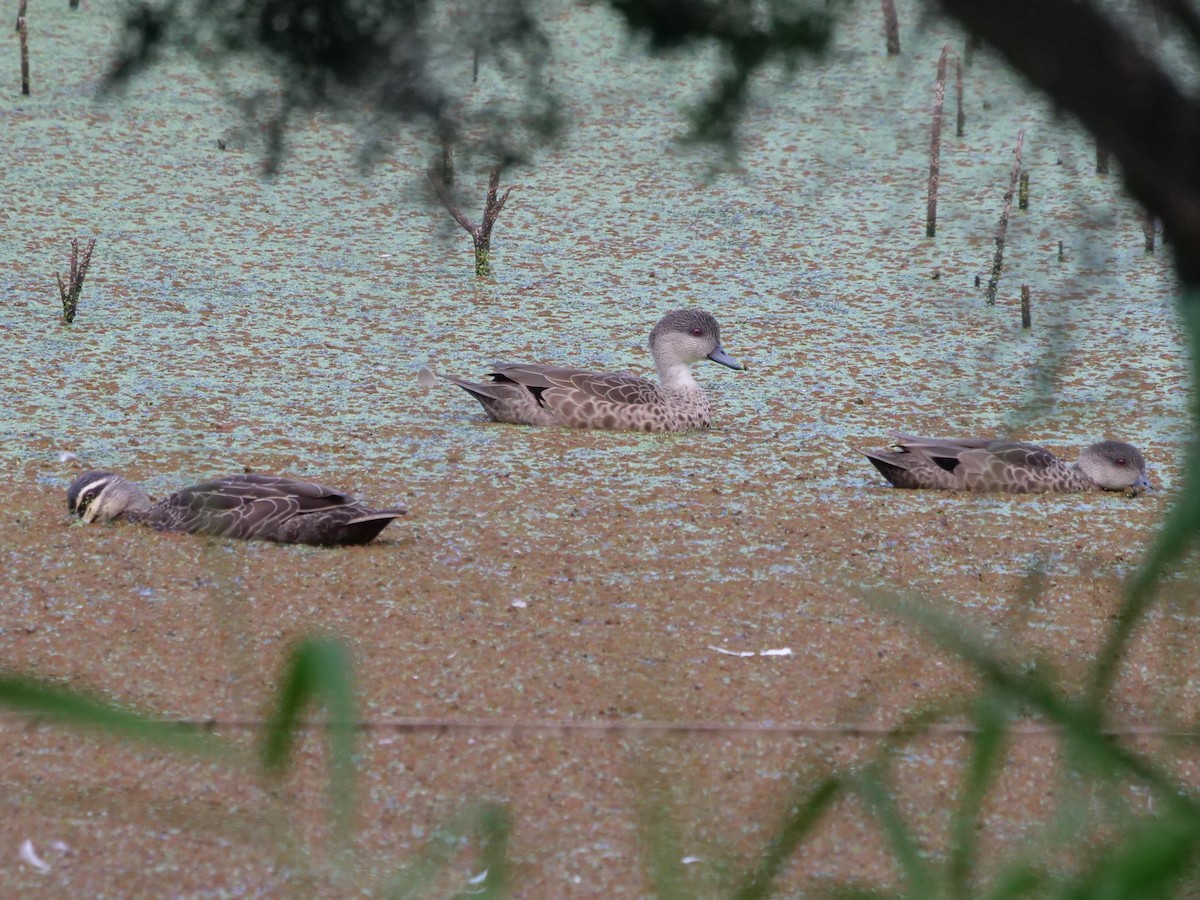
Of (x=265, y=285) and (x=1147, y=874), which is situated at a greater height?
(x=1147, y=874)

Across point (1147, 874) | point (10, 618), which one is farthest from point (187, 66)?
point (1147, 874)

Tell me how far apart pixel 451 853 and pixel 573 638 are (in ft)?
3.02

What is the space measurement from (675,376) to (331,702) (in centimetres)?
399

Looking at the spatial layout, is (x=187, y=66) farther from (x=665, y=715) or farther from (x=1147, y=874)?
(x=1147, y=874)

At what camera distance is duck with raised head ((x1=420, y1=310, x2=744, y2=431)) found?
4.41 meters

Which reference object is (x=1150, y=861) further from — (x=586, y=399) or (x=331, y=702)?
(x=586, y=399)

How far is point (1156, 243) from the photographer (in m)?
6.06

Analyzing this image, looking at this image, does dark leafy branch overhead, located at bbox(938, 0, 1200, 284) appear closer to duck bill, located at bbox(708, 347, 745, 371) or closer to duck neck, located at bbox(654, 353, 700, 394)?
duck neck, located at bbox(654, 353, 700, 394)

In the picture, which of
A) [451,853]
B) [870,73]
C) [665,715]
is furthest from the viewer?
[870,73]

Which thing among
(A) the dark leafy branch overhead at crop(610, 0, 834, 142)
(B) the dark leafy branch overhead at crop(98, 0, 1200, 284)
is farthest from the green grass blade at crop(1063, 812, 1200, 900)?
(A) the dark leafy branch overhead at crop(610, 0, 834, 142)

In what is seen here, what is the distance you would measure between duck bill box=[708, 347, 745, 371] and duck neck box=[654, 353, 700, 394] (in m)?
0.08

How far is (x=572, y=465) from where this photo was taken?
416cm

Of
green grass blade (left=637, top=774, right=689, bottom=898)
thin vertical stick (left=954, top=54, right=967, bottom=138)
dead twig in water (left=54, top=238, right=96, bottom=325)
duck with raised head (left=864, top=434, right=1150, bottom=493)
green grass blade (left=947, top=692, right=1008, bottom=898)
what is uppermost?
green grass blade (left=947, top=692, right=1008, bottom=898)

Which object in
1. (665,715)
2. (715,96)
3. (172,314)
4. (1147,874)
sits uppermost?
(715,96)
